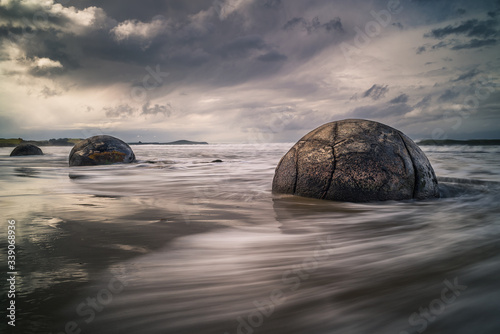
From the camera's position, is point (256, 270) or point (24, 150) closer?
point (256, 270)

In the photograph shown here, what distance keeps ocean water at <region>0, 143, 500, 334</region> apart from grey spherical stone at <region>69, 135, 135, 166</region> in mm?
8258

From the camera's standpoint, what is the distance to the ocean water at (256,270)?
1.29 m

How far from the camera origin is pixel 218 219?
326 cm

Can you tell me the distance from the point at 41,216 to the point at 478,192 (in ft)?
21.1

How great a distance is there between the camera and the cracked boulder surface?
4.02 m

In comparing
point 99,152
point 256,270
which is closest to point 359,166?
point 256,270

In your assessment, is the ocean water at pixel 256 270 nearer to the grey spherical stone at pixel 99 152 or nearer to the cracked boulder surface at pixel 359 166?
A: the cracked boulder surface at pixel 359 166

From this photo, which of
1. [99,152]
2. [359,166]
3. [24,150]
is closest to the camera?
[359,166]

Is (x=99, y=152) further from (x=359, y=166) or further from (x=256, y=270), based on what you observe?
(x=256, y=270)

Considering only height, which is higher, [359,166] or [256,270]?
[359,166]

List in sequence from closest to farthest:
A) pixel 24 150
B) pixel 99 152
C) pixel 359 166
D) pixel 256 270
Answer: pixel 256 270
pixel 359 166
pixel 99 152
pixel 24 150

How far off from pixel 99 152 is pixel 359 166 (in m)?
10.4

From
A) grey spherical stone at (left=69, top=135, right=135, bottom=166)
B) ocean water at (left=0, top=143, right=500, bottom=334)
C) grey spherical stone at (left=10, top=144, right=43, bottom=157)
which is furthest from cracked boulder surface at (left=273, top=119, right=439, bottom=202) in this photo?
grey spherical stone at (left=10, top=144, right=43, bottom=157)

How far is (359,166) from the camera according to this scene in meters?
4.03
